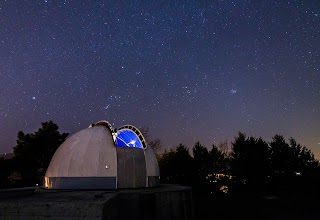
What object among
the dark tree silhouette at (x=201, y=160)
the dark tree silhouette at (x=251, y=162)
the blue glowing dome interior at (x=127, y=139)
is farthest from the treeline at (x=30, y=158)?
the dark tree silhouette at (x=251, y=162)

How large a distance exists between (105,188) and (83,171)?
5.41ft

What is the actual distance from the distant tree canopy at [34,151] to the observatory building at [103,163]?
17680 mm

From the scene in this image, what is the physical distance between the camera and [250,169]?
3888 cm

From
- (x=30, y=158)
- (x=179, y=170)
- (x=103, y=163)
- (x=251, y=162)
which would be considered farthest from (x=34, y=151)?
(x=251, y=162)

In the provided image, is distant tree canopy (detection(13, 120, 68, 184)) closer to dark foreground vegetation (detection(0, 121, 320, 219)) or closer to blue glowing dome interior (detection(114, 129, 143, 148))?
dark foreground vegetation (detection(0, 121, 320, 219))

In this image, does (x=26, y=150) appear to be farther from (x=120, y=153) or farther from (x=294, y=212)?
(x=294, y=212)

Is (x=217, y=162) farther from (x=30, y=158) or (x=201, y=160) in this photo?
(x=30, y=158)

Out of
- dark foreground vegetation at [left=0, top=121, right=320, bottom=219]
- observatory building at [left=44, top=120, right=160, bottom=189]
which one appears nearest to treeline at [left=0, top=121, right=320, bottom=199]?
dark foreground vegetation at [left=0, top=121, right=320, bottom=219]

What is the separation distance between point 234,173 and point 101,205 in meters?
35.0

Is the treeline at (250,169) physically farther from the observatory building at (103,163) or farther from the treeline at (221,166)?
the observatory building at (103,163)

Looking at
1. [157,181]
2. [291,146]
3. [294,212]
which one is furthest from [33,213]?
[291,146]

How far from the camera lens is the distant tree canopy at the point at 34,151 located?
32188 mm

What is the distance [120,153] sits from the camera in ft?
50.4

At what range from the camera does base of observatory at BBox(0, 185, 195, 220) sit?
9.09 m
